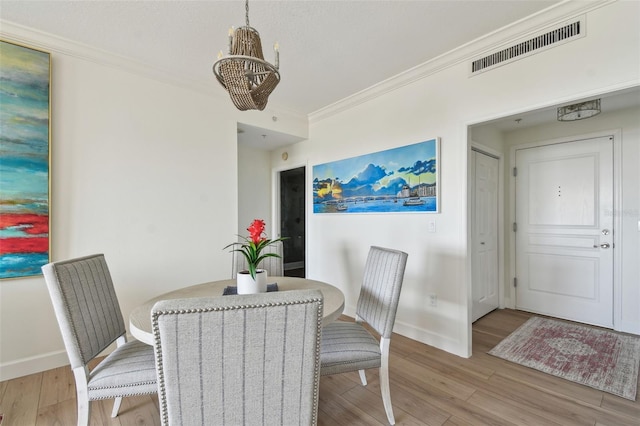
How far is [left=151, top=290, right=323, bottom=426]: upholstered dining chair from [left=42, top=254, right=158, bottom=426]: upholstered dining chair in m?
0.63

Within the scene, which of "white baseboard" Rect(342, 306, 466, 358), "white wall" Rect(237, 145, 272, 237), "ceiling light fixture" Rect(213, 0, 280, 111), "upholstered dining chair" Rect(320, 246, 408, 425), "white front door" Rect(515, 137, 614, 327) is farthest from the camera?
"white wall" Rect(237, 145, 272, 237)

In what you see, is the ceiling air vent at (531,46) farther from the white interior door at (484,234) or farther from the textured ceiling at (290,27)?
the white interior door at (484,234)

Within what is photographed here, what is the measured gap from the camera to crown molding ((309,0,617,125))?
1.90 m

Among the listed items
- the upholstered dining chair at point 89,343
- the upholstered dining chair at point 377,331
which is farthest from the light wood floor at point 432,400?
the upholstered dining chair at point 89,343

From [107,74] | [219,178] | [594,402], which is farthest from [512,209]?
[107,74]

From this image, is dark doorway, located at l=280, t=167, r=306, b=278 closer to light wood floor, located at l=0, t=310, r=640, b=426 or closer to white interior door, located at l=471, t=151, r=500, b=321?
white interior door, located at l=471, t=151, r=500, b=321

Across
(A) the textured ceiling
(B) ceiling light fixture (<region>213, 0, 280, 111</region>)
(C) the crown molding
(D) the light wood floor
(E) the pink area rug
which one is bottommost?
(D) the light wood floor

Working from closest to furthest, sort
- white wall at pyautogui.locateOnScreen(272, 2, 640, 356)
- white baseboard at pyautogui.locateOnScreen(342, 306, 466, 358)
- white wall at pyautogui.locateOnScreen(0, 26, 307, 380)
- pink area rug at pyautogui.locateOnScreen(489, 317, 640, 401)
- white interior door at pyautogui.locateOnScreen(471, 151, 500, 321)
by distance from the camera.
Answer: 1. white wall at pyautogui.locateOnScreen(272, 2, 640, 356)
2. pink area rug at pyautogui.locateOnScreen(489, 317, 640, 401)
3. white wall at pyautogui.locateOnScreen(0, 26, 307, 380)
4. white baseboard at pyautogui.locateOnScreen(342, 306, 466, 358)
5. white interior door at pyautogui.locateOnScreen(471, 151, 500, 321)

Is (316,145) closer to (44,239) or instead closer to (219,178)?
(219,178)

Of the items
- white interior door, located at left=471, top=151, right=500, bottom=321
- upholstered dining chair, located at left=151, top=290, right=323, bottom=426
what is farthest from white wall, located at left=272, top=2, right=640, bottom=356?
upholstered dining chair, located at left=151, top=290, right=323, bottom=426

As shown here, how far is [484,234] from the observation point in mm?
3342

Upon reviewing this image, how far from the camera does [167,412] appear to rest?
87 cm

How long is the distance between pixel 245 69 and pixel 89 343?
1544 mm

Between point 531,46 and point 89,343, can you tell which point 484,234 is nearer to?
point 531,46
